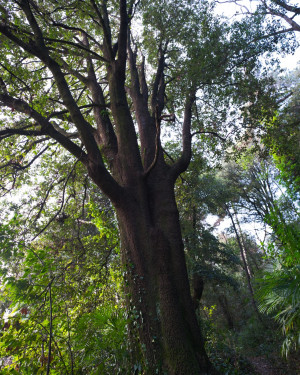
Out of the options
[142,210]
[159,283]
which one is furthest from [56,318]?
[142,210]

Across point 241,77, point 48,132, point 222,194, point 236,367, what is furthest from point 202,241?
point 48,132

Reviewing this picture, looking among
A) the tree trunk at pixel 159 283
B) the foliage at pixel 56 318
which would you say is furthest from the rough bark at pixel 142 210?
the foliage at pixel 56 318

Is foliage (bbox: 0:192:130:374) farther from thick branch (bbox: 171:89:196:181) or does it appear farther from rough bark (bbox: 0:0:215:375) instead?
thick branch (bbox: 171:89:196:181)

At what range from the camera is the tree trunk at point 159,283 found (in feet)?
8.86

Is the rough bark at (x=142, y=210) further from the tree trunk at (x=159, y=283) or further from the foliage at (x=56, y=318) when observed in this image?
the foliage at (x=56, y=318)

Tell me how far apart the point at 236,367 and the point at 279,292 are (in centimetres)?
118

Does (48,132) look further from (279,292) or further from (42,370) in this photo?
(279,292)

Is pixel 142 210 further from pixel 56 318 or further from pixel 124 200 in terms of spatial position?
pixel 56 318

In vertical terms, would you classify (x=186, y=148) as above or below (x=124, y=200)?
above

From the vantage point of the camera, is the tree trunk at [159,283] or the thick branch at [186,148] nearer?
the tree trunk at [159,283]

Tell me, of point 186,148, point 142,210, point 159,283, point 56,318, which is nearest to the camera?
point 56,318

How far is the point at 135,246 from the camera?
134 inches

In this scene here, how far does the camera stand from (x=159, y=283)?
122 inches

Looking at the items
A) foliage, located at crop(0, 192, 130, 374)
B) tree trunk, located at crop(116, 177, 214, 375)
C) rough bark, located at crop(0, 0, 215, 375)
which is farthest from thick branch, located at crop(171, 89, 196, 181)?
foliage, located at crop(0, 192, 130, 374)
